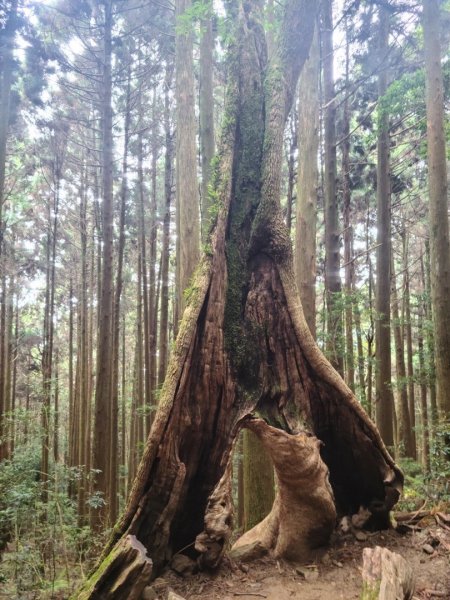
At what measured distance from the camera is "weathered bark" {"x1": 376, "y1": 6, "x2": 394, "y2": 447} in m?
10.4

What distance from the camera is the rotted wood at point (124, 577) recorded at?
9.70ft

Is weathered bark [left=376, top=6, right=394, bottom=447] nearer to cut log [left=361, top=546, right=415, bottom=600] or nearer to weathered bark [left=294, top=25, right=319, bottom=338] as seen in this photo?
weathered bark [left=294, top=25, right=319, bottom=338]

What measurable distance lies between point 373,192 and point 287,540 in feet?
45.7

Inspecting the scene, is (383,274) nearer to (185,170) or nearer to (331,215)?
(331,215)

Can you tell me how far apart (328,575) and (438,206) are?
6.47 meters

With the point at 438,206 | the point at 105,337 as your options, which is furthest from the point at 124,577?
the point at 438,206

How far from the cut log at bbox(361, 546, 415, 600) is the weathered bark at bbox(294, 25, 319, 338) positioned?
15.6 feet

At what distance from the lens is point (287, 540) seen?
13.5 feet

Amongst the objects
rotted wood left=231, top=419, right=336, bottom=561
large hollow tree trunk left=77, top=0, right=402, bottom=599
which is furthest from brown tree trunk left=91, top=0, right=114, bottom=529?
large hollow tree trunk left=77, top=0, right=402, bottom=599

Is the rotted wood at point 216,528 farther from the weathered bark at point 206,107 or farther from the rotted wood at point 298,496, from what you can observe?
the weathered bark at point 206,107

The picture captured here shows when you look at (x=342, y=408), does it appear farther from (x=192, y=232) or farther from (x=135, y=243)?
(x=135, y=243)

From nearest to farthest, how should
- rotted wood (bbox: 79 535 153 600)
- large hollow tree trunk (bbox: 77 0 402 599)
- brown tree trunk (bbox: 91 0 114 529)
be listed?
rotted wood (bbox: 79 535 153 600) < large hollow tree trunk (bbox: 77 0 402 599) < brown tree trunk (bbox: 91 0 114 529)

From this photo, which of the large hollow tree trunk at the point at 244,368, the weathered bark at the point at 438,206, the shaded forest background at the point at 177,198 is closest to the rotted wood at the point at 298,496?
the large hollow tree trunk at the point at 244,368

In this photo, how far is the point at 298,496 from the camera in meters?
4.00
